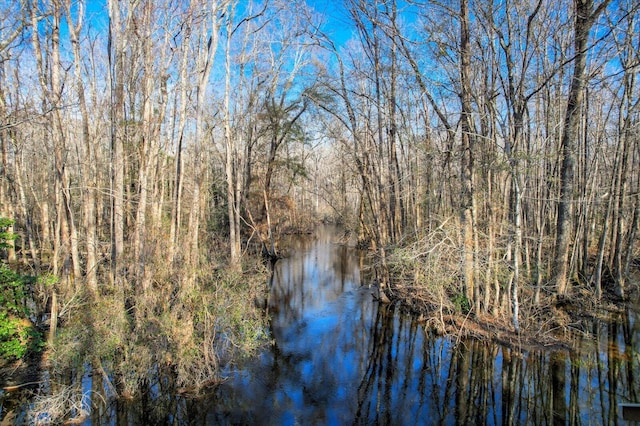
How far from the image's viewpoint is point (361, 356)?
8.94 m

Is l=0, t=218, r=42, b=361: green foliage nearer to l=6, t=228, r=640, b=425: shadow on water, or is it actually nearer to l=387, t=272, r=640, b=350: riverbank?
l=6, t=228, r=640, b=425: shadow on water

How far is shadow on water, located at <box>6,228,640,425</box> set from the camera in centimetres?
636

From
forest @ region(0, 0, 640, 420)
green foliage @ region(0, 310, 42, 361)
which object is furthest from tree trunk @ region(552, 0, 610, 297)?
green foliage @ region(0, 310, 42, 361)

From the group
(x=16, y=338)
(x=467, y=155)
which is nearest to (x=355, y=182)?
(x=467, y=155)

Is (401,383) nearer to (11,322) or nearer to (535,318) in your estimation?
(535,318)

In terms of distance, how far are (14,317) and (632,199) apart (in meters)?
17.0

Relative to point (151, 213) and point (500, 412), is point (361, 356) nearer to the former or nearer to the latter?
point (500, 412)

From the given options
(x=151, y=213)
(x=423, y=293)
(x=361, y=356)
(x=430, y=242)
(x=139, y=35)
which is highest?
(x=139, y=35)

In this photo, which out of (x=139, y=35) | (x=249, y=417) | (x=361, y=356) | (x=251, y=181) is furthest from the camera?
(x=251, y=181)

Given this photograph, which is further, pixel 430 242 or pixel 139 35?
pixel 139 35

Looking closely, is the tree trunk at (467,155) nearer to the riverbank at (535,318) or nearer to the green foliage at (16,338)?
the riverbank at (535,318)

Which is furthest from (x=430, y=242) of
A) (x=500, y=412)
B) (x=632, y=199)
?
(x=632, y=199)

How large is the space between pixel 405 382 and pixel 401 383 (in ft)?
0.33

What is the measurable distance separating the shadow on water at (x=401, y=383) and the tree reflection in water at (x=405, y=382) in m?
0.02
